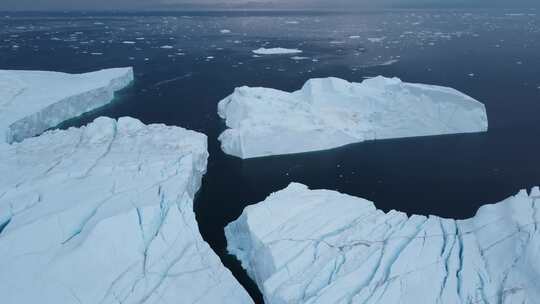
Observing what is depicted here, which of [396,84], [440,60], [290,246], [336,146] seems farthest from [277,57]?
[290,246]

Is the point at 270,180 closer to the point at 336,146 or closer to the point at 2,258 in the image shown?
the point at 336,146

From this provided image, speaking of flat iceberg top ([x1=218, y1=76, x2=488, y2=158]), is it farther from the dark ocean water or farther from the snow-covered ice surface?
the snow-covered ice surface

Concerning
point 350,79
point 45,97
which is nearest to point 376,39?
point 350,79

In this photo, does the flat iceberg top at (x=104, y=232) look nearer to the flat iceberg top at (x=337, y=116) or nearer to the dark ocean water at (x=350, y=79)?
the dark ocean water at (x=350, y=79)

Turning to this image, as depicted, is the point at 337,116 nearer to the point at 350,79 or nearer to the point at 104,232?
the point at 350,79

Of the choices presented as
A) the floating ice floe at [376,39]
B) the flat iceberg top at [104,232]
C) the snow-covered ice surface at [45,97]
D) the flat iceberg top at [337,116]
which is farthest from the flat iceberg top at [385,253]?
the floating ice floe at [376,39]
